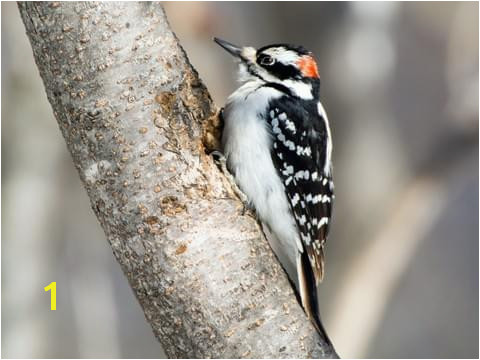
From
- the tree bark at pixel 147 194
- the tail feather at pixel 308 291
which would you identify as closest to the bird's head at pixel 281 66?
the tail feather at pixel 308 291

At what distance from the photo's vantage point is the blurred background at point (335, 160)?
5527 mm

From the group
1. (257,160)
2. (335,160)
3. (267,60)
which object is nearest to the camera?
(257,160)

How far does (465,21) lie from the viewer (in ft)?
23.5

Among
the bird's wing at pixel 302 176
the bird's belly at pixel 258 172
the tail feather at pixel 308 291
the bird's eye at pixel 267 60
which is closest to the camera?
the tail feather at pixel 308 291

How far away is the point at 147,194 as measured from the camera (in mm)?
2727

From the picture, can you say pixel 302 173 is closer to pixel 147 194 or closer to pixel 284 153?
pixel 284 153

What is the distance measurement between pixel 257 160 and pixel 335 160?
3.04 meters

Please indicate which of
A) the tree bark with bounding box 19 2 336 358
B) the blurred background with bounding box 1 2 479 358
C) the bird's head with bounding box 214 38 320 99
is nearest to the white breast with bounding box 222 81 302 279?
the bird's head with bounding box 214 38 320 99

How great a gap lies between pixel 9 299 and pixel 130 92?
2.98 metres

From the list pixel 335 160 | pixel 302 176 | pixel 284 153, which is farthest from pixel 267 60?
pixel 335 160

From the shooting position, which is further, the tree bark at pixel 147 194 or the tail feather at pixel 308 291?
the tail feather at pixel 308 291

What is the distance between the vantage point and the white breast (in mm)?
3705

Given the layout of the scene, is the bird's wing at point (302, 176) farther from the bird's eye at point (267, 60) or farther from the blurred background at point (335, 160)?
the blurred background at point (335, 160)

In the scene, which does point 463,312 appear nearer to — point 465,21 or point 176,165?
point 465,21
